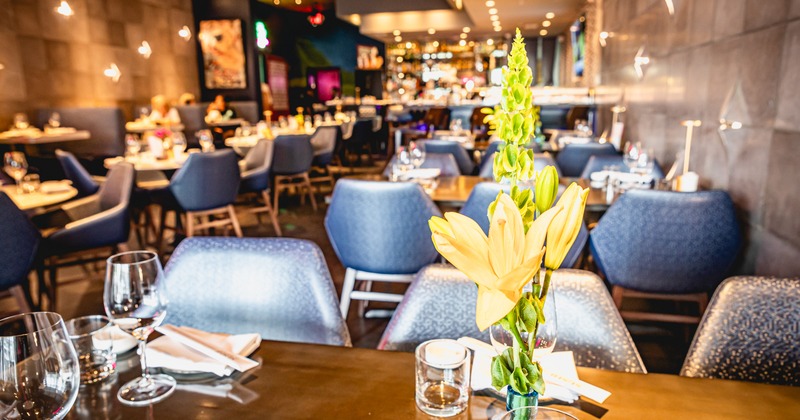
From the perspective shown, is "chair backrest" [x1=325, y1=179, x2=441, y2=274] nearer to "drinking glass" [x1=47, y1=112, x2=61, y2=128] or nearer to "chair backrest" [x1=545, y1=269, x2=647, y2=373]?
"chair backrest" [x1=545, y1=269, x2=647, y2=373]

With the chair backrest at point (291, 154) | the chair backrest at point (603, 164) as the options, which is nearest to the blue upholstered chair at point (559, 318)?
the chair backrest at point (603, 164)

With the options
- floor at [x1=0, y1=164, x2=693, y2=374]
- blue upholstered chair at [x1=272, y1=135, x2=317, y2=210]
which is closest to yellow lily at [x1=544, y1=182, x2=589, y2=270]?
floor at [x1=0, y1=164, x2=693, y2=374]

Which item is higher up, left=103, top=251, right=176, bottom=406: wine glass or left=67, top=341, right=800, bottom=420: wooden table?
left=103, top=251, right=176, bottom=406: wine glass

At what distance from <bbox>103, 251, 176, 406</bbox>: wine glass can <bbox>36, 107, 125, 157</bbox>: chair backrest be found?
7915 mm

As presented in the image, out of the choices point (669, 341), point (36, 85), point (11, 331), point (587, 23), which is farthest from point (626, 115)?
point (36, 85)

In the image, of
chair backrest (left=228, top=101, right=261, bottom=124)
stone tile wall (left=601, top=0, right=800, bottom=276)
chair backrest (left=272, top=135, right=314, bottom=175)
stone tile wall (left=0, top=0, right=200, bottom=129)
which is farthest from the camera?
chair backrest (left=228, top=101, right=261, bottom=124)

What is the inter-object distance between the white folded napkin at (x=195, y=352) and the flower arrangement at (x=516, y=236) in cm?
59

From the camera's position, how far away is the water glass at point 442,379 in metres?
0.84

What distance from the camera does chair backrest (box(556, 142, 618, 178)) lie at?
14.3 feet

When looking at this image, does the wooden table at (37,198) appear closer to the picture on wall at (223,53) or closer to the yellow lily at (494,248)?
the yellow lily at (494,248)

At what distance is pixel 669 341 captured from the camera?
2.86 metres

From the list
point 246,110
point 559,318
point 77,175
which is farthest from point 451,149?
point 246,110

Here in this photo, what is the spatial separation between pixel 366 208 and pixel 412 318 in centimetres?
120

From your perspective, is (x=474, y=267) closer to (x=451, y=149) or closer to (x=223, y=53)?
(x=451, y=149)
